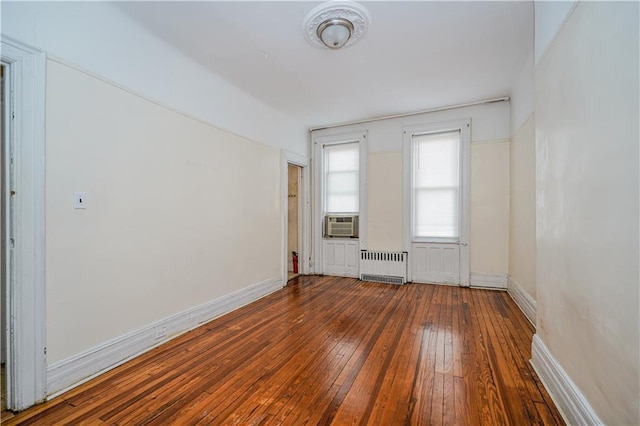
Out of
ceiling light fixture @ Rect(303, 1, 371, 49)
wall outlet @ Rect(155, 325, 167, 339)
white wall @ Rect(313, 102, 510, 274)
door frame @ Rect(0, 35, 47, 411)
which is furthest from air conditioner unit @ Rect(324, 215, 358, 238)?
door frame @ Rect(0, 35, 47, 411)

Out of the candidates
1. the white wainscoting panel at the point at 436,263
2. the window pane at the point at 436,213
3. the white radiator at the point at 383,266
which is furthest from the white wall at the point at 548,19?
the white radiator at the point at 383,266

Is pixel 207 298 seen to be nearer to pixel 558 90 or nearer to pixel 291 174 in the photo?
pixel 291 174

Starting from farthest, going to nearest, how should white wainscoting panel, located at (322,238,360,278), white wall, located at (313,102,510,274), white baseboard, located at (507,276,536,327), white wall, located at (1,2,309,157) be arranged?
white wainscoting panel, located at (322,238,360,278), white wall, located at (313,102,510,274), white baseboard, located at (507,276,536,327), white wall, located at (1,2,309,157)

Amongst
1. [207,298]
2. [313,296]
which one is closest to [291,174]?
[313,296]

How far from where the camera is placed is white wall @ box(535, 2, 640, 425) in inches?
43.5

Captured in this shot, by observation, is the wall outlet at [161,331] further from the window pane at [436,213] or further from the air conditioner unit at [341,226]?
the window pane at [436,213]

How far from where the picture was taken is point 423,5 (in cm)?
228

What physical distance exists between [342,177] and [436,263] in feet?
7.62

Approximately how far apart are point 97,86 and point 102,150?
0.50m

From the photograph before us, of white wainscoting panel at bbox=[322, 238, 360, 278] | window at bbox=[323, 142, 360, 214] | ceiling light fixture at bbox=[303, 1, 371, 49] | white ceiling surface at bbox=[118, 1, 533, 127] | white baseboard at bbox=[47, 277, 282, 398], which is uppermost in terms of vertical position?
white ceiling surface at bbox=[118, 1, 533, 127]

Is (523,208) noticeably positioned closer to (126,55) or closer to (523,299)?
(523,299)

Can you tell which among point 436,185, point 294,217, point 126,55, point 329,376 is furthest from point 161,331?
point 436,185

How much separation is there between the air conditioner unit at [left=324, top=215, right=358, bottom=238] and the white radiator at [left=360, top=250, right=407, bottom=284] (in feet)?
1.50

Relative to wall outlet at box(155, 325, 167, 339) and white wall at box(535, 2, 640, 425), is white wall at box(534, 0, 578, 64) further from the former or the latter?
wall outlet at box(155, 325, 167, 339)
